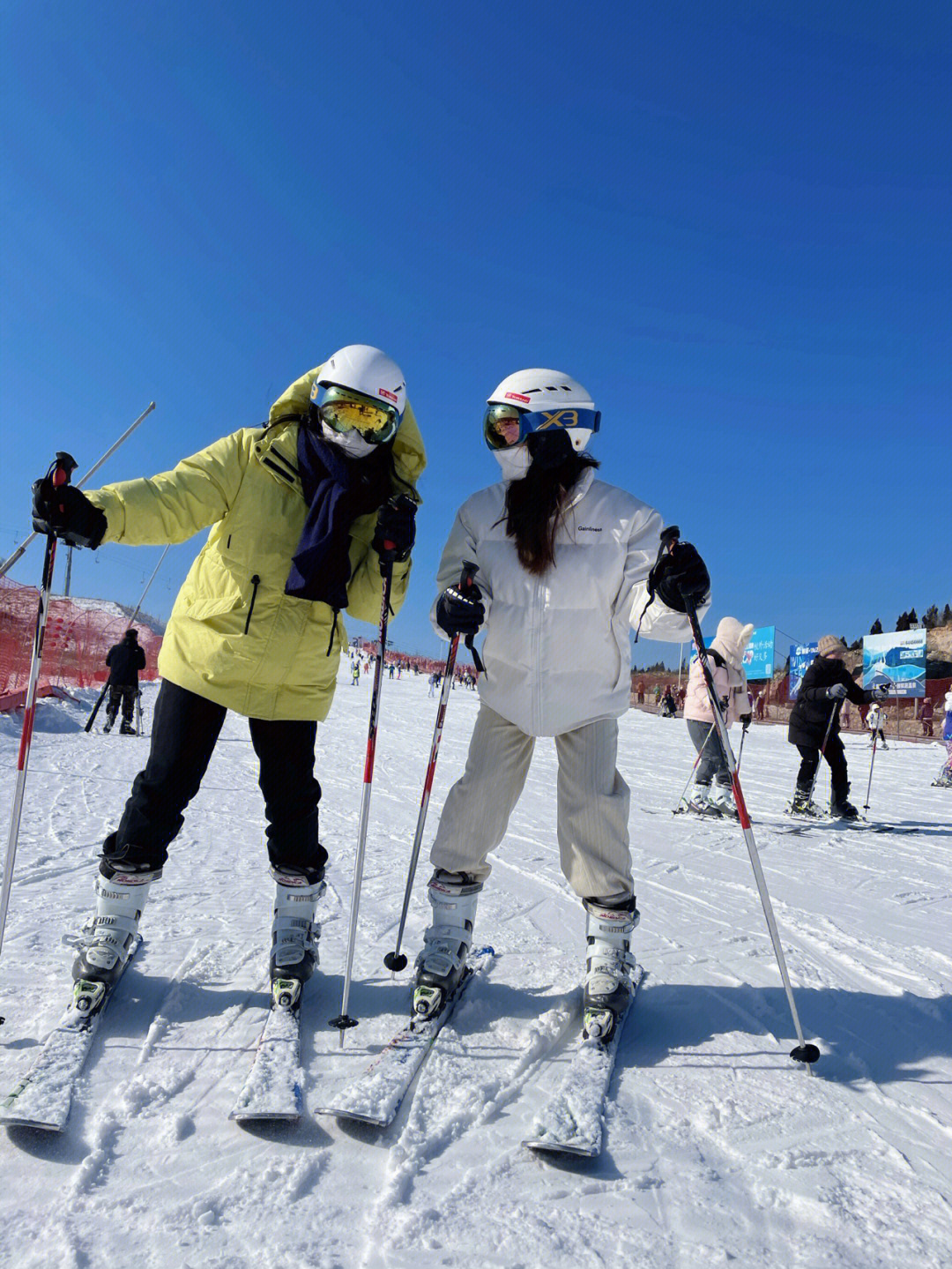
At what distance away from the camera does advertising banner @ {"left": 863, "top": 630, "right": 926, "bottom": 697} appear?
22.4m

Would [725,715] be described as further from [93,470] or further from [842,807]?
[93,470]

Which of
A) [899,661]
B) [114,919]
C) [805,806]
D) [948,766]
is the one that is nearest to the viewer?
[114,919]

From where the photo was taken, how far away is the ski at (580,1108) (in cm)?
168

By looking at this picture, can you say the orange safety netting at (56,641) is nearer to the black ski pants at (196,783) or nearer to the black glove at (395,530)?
the black ski pants at (196,783)

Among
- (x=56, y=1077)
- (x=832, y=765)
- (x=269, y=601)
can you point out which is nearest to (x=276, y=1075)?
(x=56, y=1077)

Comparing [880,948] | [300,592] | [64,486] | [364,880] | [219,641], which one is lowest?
[364,880]

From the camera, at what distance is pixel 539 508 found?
2604 mm

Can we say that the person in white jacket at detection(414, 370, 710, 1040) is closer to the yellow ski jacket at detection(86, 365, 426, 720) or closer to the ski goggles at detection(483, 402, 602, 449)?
the ski goggles at detection(483, 402, 602, 449)

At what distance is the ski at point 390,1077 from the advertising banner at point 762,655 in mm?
30542

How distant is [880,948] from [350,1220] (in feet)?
9.14

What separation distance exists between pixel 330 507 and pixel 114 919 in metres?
1.48

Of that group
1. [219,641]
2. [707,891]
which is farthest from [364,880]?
[219,641]

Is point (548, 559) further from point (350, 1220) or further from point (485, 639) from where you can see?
point (350, 1220)

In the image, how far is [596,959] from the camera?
2.48 metres
